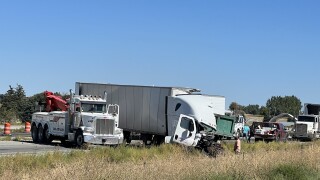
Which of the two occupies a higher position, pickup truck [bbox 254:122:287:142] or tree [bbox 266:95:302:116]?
tree [bbox 266:95:302:116]

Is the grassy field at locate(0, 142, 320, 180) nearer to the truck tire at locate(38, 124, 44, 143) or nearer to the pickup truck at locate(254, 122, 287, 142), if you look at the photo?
the truck tire at locate(38, 124, 44, 143)

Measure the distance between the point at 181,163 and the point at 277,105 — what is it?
146581 millimetres

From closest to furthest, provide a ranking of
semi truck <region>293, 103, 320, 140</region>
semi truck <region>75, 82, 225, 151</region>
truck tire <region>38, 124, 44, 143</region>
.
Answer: semi truck <region>75, 82, 225, 151</region> < truck tire <region>38, 124, 44, 143</region> < semi truck <region>293, 103, 320, 140</region>

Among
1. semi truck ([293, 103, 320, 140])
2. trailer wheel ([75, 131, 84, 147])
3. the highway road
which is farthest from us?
semi truck ([293, 103, 320, 140])

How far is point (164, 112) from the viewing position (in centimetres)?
3009

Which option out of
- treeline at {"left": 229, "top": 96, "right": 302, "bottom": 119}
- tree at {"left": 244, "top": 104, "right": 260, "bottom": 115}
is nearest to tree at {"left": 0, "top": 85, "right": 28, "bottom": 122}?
treeline at {"left": 229, "top": 96, "right": 302, "bottom": 119}

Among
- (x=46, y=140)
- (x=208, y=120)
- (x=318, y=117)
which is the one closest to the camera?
(x=208, y=120)

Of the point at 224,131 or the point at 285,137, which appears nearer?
the point at 224,131

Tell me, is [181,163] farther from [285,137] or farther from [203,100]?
[285,137]

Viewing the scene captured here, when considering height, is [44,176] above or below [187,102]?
below

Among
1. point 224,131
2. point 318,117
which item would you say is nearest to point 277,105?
point 318,117

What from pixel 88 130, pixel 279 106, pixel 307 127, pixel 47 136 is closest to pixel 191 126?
pixel 88 130

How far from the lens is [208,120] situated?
2823 cm

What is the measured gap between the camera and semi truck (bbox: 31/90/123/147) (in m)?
29.0
